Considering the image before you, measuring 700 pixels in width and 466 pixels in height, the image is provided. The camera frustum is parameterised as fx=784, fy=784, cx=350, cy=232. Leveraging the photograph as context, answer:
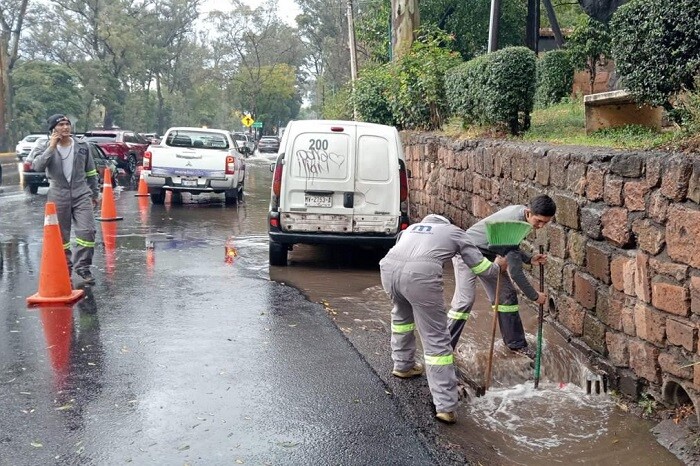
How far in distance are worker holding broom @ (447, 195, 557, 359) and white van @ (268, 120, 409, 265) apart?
11.2 feet

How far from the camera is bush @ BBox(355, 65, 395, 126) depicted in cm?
1978

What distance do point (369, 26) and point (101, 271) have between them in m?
18.4

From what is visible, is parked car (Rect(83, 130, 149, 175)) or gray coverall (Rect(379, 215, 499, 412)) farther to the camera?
parked car (Rect(83, 130, 149, 175))

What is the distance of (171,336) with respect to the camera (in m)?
6.93

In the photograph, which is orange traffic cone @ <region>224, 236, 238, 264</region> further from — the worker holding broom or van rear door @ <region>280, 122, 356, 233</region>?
the worker holding broom

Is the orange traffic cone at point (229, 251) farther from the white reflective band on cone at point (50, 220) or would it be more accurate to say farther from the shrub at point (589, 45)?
the shrub at point (589, 45)

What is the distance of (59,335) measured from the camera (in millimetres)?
6926

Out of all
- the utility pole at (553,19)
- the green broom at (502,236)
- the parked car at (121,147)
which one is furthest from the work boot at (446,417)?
the parked car at (121,147)

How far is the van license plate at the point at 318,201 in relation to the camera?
9.96 metres

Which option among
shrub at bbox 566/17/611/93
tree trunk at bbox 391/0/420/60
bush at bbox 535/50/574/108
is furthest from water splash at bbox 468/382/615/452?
tree trunk at bbox 391/0/420/60

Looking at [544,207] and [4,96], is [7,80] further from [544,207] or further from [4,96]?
[544,207]

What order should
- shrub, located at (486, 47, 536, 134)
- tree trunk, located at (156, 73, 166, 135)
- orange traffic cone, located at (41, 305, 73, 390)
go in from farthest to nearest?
tree trunk, located at (156, 73, 166, 135), shrub, located at (486, 47, 536, 134), orange traffic cone, located at (41, 305, 73, 390)

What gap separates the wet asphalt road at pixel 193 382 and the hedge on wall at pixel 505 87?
3.91 m

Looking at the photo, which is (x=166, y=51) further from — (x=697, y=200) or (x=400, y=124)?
(x=697, y=200)
